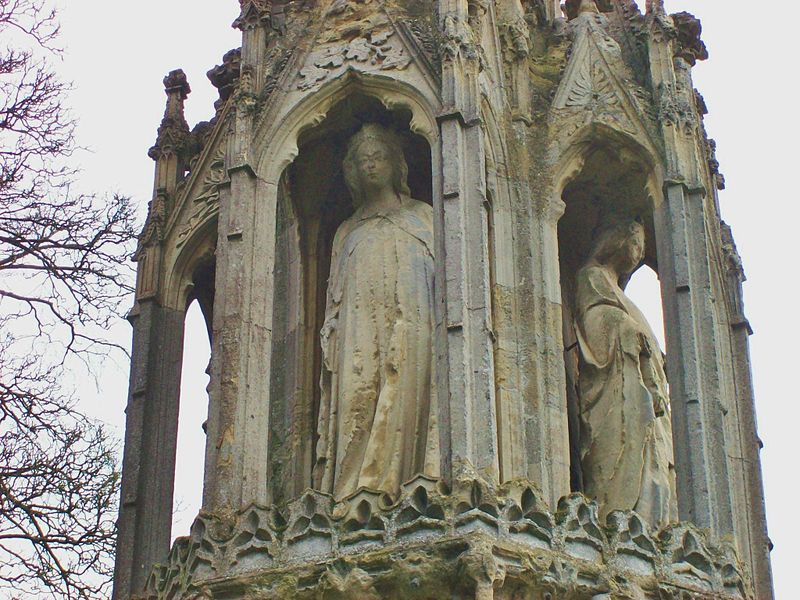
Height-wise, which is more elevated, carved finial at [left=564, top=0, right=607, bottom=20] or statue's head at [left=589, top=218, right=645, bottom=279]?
carved finial at [left=564, top=0, right=607, bottom=20]

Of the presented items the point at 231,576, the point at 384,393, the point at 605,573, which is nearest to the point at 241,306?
the point at 384,393

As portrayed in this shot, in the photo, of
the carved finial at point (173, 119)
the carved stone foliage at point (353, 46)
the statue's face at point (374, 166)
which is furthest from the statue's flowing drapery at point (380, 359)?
the carved finial at point (173, 119)

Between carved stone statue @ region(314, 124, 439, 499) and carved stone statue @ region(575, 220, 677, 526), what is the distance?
1.68 meters

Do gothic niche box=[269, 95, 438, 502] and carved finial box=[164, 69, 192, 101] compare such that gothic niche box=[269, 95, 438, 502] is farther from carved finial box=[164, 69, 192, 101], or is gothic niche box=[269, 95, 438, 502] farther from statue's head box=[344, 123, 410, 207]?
carved finial box=[164, 69, 192, 101]

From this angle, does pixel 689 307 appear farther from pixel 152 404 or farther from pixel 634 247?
pixel 152 404

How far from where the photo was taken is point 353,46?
18078mm

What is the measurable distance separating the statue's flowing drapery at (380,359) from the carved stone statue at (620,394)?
1.69 metres

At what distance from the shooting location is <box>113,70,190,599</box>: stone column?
17.7 m

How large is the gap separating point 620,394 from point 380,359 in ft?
7.14

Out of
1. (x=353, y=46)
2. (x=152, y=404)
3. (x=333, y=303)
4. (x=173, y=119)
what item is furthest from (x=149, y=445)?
(x=353, y=46)

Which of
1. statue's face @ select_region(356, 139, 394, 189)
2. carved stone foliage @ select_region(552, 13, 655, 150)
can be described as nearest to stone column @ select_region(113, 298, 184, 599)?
statue's face @ select_region(356, 139, 394, 189)

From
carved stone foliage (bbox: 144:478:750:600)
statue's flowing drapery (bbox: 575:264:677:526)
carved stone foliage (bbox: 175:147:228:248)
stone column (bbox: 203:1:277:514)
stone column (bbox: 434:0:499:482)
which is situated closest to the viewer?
carved stone foliage (bbox: 144:478:750:600)

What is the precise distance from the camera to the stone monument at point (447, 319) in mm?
15375

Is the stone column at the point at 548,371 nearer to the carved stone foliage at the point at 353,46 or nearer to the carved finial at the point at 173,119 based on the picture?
the carved stone foliage at the point at 353,46
